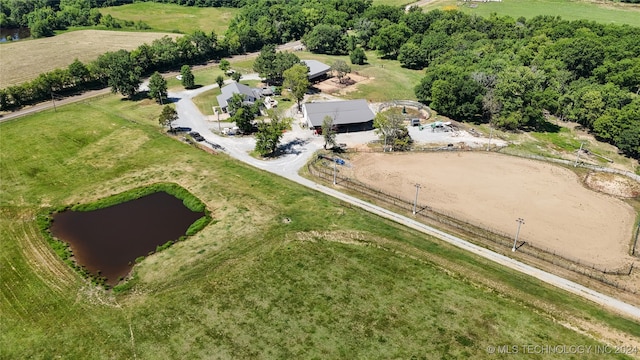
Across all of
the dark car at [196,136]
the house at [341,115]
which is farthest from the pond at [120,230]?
the house at [341,115]

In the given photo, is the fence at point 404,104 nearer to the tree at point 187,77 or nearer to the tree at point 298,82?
the tree at point 298,82

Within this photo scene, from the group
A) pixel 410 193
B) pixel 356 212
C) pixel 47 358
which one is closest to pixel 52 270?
pixel 47 358

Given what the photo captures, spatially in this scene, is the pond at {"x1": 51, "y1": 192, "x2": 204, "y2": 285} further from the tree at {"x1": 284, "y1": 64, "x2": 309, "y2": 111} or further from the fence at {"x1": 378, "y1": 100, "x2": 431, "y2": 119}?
the fence at {"x1": 378, "y1": 100, "x2": 431, "y2": 119}

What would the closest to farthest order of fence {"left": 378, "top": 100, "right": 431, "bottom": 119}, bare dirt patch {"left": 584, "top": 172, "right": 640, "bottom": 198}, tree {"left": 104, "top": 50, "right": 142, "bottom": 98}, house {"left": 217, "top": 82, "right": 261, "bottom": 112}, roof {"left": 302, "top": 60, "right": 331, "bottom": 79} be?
bare dirt patch {"left": 584, "top": 172, "right": 640, "bottom": 198} → house {"left": 217, "top": 82, "right": 261, "bottom": 112} → fence {"left": 378, "top": 100, "right": 431, "bottom": 119} → tree {"left": 104, "top": 50, "right": 142, "bottom": 98} → roof {"left": 302, "top": 60, "right": 331, "bottom": 79}

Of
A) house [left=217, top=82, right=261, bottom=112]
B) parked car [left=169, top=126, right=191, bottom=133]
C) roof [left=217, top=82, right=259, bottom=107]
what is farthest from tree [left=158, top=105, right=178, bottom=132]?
roof [left=217, top=82, right=259, bottom=107]

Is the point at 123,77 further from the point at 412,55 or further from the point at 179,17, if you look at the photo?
the point at 179,17
